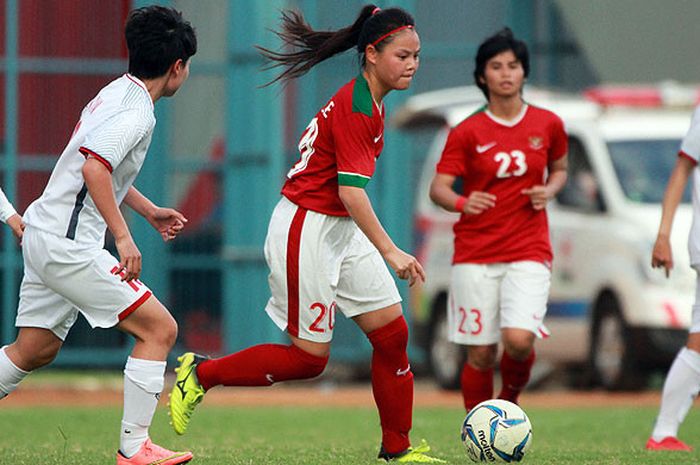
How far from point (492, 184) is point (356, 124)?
2036 millimetres

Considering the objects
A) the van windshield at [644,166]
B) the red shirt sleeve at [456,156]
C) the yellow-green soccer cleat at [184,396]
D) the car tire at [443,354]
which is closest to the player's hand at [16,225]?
the yellow-green soccer cleat at [184,396]

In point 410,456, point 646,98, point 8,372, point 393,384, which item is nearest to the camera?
point 8,372

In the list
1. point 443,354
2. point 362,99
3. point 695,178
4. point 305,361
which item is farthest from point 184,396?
point 443,354

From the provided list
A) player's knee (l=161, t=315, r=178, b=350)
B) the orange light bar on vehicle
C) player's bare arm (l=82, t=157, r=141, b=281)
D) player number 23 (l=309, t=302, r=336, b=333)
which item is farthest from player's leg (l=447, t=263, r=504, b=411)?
the orange light bar on vehicle

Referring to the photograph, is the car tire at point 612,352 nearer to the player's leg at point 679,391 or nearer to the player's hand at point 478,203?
the player's leg at point 679,391

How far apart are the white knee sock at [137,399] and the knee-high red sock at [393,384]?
3.88 ft

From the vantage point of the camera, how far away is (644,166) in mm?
14523

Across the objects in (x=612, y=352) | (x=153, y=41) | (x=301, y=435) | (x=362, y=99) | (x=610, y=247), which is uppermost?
(x=153, y=41)

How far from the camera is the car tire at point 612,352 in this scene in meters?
13.8

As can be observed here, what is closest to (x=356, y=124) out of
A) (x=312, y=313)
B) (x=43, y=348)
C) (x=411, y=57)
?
(x=411, y=57)

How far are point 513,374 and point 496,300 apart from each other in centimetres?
40

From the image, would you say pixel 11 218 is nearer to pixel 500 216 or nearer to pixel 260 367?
pixel 260 367

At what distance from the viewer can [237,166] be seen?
18.0m

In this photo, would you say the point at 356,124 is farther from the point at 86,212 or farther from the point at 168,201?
the point at 168,201
